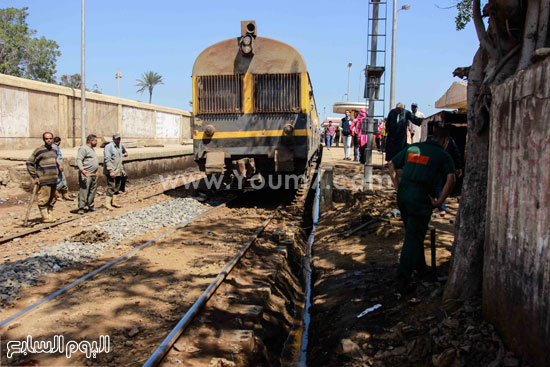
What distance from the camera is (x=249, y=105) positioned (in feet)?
33.3

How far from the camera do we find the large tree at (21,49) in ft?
123

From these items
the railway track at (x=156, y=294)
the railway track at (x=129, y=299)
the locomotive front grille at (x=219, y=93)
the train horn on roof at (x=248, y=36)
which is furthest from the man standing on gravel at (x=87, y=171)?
the train horn on roof at (x=248, y=36)

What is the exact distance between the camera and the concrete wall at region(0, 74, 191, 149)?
611 inches

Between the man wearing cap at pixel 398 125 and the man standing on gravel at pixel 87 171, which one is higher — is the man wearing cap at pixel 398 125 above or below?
above

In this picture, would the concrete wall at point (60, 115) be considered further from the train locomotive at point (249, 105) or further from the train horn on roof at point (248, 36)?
the train horn on roof at point (248, 36)

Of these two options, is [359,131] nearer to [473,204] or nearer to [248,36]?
[248,36]

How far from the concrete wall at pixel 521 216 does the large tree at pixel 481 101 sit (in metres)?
0.30

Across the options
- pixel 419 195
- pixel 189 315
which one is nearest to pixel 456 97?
pixel 419 195

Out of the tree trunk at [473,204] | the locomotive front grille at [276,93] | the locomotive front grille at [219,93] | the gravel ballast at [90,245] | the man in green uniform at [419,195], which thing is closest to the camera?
the tree trunk at [473,204]

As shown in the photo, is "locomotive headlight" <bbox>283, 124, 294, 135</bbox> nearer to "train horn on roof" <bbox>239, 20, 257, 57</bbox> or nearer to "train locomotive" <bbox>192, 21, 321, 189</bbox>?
"train locomotive" <bbox>192, 21, 321, 189</bbox>

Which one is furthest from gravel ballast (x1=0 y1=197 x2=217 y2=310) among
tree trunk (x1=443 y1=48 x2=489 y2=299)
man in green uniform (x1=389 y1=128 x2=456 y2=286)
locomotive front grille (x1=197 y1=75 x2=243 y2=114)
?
tree trunk (x1=443 y1=48 x2=489 y2=299)

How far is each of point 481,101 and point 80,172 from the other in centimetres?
859

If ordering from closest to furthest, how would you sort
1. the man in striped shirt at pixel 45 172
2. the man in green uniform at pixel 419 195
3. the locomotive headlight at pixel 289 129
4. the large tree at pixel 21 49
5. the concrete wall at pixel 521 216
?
the concrete wall at pixel 521 216 < the man in green uniform at pixel 419 195 < the man in striped shirt at pixel 45 172 < the locomotive headlight at pixel 289 129 < the large tree at pixel 21 49

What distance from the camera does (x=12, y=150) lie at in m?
15.6
